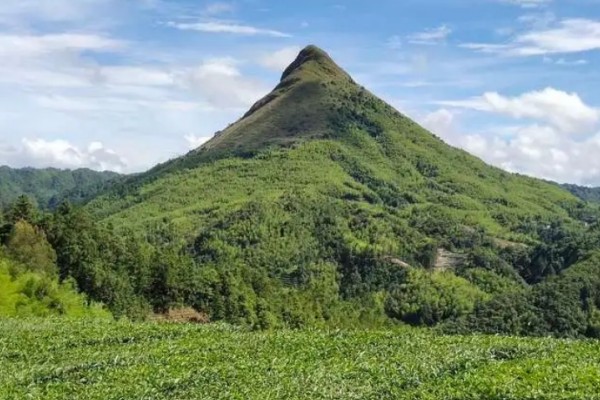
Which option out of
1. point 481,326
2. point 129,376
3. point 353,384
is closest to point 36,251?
point 129,376

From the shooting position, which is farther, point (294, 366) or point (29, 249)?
point (29, 249)

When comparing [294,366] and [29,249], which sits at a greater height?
[29,249]

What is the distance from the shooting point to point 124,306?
3625 inches

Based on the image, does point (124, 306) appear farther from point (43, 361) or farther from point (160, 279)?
point (43, 361)

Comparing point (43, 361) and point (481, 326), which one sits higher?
point (43, 361)

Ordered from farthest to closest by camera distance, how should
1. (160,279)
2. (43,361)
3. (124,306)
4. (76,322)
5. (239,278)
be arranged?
(239,278) < (160,279) < (124,306) < (76,322) < (43,361)

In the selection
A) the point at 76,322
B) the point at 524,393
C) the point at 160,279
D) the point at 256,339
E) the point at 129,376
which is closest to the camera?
the point at 524,393

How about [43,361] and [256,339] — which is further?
[256,339]

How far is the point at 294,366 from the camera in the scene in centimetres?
2602

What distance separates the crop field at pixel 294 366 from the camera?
2131 cm

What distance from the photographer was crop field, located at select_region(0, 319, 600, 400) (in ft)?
69.9

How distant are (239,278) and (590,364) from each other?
330 feet

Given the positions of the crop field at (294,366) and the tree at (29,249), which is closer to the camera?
the crop field at (294,366)

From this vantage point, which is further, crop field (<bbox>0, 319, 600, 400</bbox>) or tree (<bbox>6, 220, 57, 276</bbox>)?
tree (<bbox>6, 220, 57, 276</bbox>)
